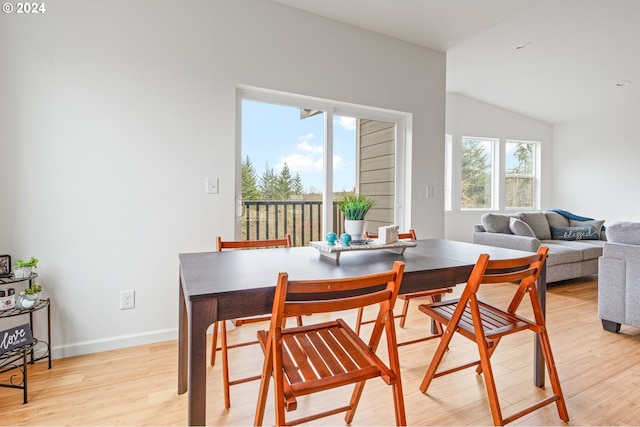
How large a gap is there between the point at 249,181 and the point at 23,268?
5.10ft

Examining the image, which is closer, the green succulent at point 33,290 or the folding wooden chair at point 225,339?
the folding wooden chair at point 225,339

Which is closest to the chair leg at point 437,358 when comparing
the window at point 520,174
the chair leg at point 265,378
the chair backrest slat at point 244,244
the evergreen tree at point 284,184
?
the chair leg at point 265,378

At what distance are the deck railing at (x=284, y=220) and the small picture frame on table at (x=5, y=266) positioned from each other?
57.8 inches

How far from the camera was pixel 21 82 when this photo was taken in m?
2.06

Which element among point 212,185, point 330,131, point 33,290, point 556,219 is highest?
point 330,131

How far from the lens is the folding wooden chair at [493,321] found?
1.47 meters

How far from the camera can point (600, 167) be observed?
6211mm

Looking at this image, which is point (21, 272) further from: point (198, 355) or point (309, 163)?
point (309, 163)

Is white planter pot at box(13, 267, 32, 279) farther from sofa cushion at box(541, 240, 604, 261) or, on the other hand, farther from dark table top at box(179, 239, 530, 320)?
sofa cushion at box(541, 240, 604, 261)

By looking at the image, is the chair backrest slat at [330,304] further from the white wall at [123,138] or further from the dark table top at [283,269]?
the white wall at [123,138]

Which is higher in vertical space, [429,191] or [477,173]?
[477,173]

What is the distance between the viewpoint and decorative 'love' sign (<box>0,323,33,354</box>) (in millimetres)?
1753

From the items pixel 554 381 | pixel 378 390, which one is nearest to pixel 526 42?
pixel 554 381

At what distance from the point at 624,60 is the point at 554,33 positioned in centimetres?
147
